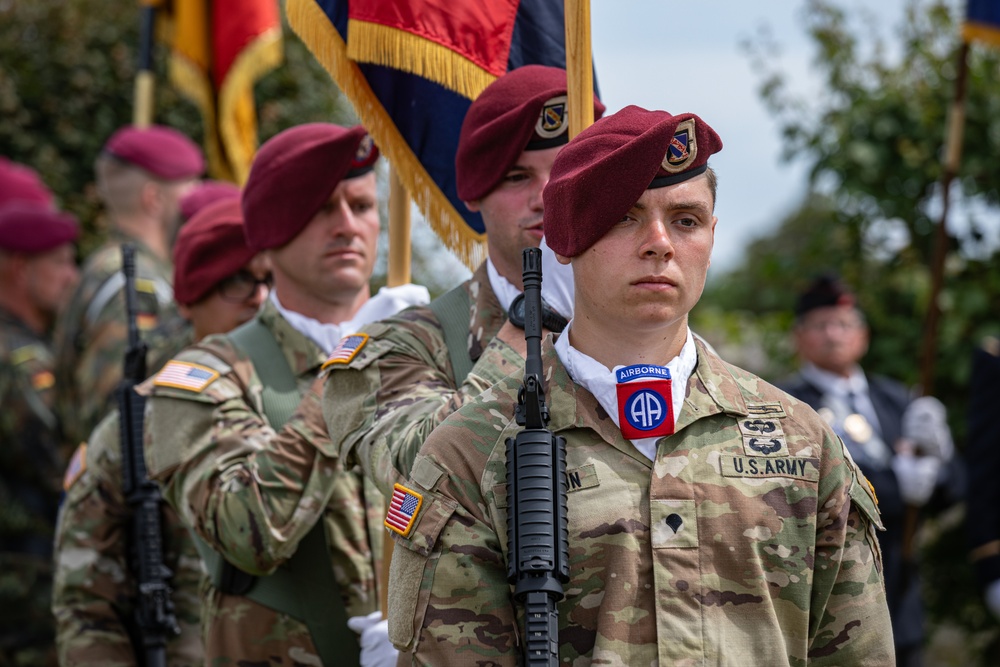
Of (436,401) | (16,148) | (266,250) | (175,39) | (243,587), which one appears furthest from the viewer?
(16,148)

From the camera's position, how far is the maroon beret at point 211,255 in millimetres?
4340

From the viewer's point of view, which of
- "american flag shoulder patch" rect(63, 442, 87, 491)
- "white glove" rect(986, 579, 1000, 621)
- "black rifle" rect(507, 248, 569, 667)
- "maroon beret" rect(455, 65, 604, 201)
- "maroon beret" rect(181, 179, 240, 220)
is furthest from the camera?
"white glove" rect(986, 579, 1000, 621)

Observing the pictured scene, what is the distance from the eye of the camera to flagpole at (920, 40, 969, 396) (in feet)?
22.2

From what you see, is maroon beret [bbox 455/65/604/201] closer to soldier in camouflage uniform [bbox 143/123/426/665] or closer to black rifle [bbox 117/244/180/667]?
soldier in camouflage uniform [bbox 143/123/426/665]

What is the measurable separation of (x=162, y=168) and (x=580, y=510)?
4968 millimetres

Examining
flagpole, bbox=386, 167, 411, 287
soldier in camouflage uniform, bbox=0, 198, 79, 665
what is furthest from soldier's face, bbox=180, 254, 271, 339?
soldier in camouflage uniform, bbox=0, 198, 79, 665

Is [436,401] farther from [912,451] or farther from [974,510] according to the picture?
[912,451]

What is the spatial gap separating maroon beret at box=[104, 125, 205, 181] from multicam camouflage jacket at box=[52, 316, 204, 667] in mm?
2617

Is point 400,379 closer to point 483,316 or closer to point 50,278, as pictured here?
point 483,316

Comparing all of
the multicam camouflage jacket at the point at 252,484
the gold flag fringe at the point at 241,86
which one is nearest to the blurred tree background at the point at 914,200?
the gold flag fringe at the point at 241,86

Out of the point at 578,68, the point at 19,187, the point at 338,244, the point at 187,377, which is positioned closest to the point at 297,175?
the point at 338,244

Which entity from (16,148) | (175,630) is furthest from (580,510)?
(16,148)

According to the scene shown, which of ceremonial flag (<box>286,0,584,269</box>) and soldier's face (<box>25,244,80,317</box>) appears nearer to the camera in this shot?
ceremonial flag (<box>286,0,584,269</box>)

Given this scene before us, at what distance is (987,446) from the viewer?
6.03 meters
